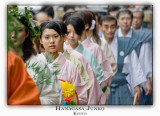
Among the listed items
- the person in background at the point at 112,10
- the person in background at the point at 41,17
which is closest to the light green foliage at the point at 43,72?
the person in background at the point at 41,17

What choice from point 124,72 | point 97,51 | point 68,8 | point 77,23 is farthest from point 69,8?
point 124,72

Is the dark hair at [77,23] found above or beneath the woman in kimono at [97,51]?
above

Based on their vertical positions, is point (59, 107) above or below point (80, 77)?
Answer: below

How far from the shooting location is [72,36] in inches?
146

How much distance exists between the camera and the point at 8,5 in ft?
11.7

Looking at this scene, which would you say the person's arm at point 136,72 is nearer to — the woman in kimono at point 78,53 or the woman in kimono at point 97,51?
the woman in kimono at point 97,51

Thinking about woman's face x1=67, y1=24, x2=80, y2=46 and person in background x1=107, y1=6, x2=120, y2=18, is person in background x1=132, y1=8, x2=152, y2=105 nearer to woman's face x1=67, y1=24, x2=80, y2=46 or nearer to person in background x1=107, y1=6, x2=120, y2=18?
person in background x1=107, y1=6, x2=120, y2=18

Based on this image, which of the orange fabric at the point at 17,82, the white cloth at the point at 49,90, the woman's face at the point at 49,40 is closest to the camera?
the orange fabric at the point at 17,82

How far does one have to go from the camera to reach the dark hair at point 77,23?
370 centimetres

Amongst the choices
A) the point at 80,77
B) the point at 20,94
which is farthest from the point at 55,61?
the point at 20,94

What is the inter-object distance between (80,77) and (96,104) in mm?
349

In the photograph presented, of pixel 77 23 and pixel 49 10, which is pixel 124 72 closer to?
pixel 77 23

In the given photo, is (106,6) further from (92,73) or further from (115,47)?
(92,73)

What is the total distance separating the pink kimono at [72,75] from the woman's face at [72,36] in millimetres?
210
